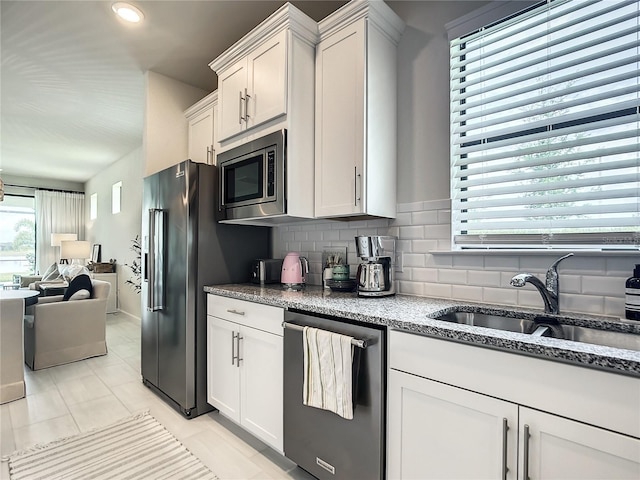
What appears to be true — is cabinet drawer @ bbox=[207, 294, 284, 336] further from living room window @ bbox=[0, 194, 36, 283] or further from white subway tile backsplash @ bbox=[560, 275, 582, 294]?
living room window @ bbox=[0, 194, 36, 283]

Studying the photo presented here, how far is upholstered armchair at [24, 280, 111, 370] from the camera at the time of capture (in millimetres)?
3387

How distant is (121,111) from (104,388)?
3.10 m

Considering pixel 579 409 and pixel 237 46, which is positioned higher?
pixel 237 46

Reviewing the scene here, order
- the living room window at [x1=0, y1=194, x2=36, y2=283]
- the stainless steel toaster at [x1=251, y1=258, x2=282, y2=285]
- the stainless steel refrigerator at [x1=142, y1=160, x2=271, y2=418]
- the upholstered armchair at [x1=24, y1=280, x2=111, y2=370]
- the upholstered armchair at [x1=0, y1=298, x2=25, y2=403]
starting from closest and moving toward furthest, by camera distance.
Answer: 1. the stainless steel refrigerator at [x1=142, y1=160, x2=271, y2=418]
2. the stainless steel toaster at [x1=251, y1=258, x2=282, y2=285]
3. the upholstered armchair at [x1=0, y1=298, x2=25, y2=403]
4. the upholstered armchair at [x1=24, y1=280, x2=111, y2=370]
5. the living room window at [x1=0, y1=194, x2=36, y2=283]

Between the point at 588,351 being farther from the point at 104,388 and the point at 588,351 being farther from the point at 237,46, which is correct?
the point at 104,388

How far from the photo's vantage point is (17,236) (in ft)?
24.6

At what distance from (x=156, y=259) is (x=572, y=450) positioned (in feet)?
8.50

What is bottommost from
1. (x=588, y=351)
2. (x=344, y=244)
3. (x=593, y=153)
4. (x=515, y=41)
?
(x=588, y=351)

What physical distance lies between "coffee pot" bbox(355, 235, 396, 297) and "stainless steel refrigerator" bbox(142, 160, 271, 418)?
3.64ft

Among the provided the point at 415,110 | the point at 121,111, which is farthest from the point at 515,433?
the point at 121,111

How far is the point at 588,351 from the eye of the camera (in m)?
0.91

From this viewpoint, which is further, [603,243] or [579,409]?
[603,243]

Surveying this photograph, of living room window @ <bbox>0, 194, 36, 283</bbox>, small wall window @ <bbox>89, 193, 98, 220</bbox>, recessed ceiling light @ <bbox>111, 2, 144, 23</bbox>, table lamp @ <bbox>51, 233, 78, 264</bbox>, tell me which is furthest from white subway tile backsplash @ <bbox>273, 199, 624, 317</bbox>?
living room window @ <bbox>0, 194, 36, 283</bbox>

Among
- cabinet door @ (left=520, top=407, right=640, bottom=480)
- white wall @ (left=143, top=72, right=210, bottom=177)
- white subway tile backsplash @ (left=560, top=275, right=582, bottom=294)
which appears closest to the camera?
cabinet door @ (left=520, top=407, right=640, bottom=480)
